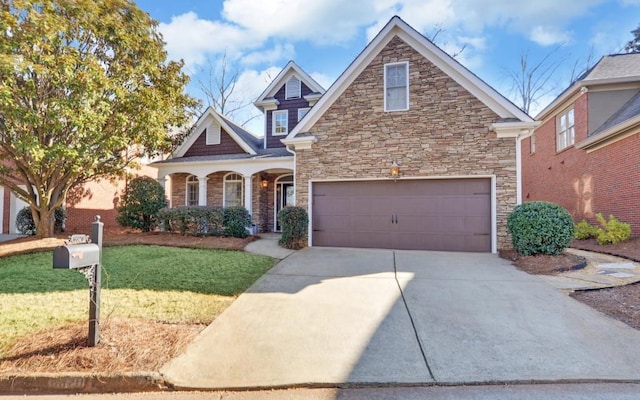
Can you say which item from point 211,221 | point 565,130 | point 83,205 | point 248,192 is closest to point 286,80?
point 248,192

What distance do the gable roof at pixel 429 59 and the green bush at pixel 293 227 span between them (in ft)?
8.30

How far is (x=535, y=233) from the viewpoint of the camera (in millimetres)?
7555

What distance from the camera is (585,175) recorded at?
12664 millimetres

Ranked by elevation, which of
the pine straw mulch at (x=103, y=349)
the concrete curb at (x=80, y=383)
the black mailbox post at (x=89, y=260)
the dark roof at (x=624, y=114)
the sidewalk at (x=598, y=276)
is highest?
the dark roof at (x=624, y=114)

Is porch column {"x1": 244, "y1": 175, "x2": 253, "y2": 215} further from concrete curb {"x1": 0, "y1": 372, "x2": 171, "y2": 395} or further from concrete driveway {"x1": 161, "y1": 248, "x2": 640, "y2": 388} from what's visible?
concrete curb {"x1": 0, "y1": 372, "x2": 171, "y2": 395}

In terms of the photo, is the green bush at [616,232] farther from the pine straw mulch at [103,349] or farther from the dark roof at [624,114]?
the pine straw mulch at [103,349]

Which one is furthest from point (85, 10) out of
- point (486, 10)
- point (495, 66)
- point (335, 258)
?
point (495, 66)

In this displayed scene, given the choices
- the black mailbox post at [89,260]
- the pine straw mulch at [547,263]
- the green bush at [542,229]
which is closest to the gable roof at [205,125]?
the green bush at [542,229]

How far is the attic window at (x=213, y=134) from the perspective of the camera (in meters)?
14.7

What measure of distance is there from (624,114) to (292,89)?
41.5 feet

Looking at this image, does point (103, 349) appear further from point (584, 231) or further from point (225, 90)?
point (225, 90)

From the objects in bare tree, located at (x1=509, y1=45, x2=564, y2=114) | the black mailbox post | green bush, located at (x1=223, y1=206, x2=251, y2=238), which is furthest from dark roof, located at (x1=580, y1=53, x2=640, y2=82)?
the black mailbox post

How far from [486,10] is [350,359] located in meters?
15.2

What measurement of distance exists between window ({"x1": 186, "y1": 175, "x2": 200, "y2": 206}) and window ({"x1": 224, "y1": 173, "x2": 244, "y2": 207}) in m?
1.46
